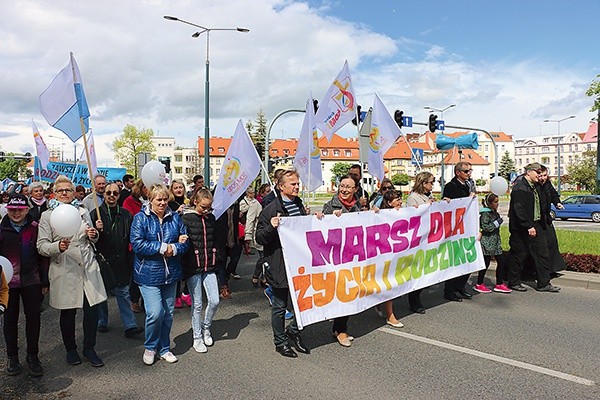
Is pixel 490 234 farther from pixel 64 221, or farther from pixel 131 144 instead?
pixel 131 144

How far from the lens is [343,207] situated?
5941mm

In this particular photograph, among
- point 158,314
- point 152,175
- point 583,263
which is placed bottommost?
point 583,263

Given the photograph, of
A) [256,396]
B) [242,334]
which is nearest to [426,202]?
[242,334]

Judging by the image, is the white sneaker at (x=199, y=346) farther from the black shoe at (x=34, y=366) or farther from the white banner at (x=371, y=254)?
the black shoe at (x=34, y=366)

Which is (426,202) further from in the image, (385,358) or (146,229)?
(146,229)

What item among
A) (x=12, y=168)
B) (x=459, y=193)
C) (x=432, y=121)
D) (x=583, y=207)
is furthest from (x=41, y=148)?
(x=12, y=168)

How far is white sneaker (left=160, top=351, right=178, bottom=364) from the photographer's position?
5.04 meters

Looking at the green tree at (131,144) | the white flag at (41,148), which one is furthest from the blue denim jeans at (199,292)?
the green tree at (131,144)

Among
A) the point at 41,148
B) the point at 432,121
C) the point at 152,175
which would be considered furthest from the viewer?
the point at 432,121

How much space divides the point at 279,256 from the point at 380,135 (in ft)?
15.0

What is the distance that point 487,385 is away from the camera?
440 centimetres

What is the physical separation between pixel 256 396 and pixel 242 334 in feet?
5.93

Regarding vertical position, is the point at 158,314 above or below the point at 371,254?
below

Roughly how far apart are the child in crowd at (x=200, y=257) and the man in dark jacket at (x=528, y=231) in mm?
4934
